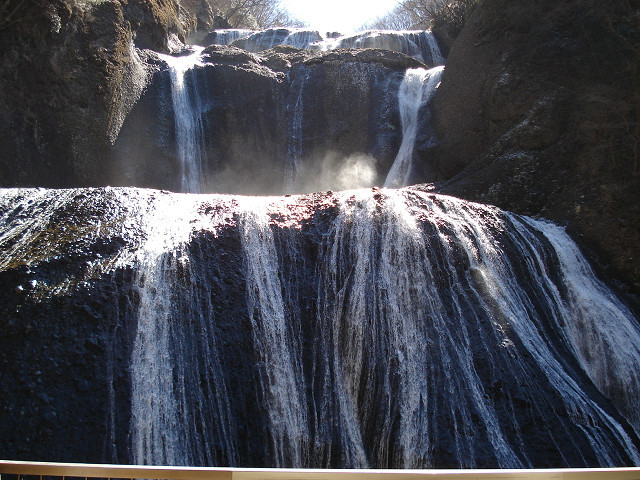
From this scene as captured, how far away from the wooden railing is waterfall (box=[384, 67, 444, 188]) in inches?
406

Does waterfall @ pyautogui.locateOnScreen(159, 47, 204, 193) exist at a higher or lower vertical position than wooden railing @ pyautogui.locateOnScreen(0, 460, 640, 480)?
higher

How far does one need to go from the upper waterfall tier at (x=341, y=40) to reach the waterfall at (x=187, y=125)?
23.0ft

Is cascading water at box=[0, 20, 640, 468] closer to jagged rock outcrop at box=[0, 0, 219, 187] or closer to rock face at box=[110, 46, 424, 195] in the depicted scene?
jagged rock outcrop at box=[0, 0, 219, 187]

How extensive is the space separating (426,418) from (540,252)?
335 centimetres

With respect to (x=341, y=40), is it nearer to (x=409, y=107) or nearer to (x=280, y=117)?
(x=280, y=117)

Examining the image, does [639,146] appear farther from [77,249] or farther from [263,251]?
[77,249]

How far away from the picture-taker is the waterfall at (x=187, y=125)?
12.0 metres

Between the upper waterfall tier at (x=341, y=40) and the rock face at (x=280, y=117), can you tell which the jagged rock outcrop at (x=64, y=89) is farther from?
the upper waterfall tier at (x=341, y=40)

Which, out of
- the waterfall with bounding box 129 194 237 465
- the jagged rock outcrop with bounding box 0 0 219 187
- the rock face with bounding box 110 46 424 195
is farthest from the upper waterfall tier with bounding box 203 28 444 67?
the waterfall with bounding box 129 194 237 465

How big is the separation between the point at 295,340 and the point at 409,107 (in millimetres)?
8933

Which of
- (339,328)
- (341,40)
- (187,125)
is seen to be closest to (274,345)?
(339,328)

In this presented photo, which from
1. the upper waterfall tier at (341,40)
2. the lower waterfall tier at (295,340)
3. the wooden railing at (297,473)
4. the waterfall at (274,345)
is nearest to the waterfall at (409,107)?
the upper waterfall tier at (341,40)

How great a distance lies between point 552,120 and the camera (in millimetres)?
8992

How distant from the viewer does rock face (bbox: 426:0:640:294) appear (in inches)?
303
